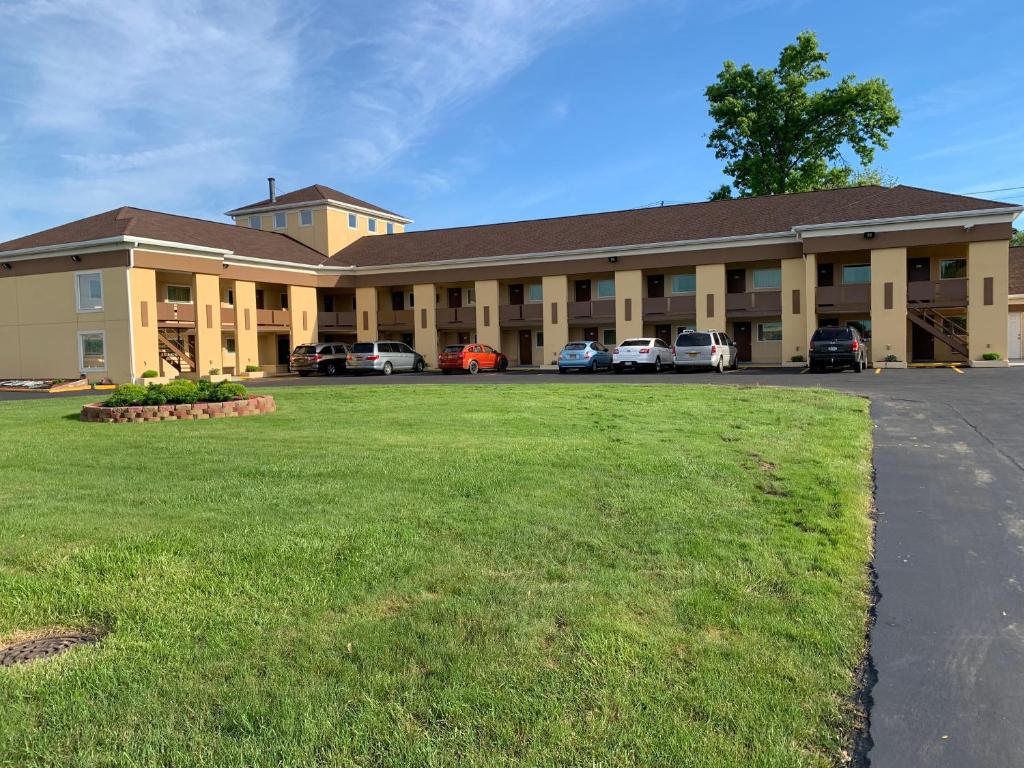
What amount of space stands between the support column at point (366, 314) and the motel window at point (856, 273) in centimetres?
2538

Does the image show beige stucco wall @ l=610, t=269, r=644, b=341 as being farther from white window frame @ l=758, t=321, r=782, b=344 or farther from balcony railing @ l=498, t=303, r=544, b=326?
white window frame @ l=758, t=321, r=782, b=344

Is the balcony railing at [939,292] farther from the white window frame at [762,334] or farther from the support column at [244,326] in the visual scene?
the support column at [244,326]

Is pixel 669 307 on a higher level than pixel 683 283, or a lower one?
lower

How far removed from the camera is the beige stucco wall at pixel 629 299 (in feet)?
120

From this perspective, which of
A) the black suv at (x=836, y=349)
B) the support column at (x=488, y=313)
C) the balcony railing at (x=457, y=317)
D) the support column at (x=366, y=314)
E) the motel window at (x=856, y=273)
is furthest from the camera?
the support column at (x=366, y=314)

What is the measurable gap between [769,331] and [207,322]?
90.1 ft

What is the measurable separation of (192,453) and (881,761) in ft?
27.9

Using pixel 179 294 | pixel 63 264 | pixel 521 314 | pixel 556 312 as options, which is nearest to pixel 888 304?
pixel 556 312

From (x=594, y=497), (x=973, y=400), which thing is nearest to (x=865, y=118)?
(x=973, y=400)

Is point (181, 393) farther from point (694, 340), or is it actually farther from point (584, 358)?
point (584, 358)

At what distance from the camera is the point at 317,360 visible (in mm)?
36656

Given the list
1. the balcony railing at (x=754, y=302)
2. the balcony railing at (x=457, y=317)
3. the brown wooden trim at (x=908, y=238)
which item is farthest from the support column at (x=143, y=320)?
the brown wooden trim at (x=908, y=238)

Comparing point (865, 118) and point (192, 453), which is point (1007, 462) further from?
point (865, 118)

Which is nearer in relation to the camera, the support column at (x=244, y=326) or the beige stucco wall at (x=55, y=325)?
the beige stucco wall at (x=55, y=325)
